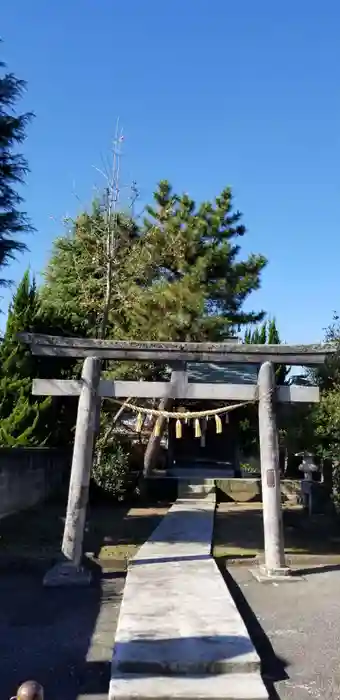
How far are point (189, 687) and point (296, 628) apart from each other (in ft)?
8.23

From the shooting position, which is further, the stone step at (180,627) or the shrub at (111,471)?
the shrub at (111,471)

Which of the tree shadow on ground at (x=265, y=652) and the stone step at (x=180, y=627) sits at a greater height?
the stone step at (x=180, y=627)

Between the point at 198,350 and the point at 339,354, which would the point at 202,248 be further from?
the point at 198,350

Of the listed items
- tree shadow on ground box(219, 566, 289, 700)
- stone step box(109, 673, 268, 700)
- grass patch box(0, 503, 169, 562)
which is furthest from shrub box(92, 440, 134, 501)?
stone step box(109, 673, 268, 700)

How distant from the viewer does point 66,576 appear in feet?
31.2

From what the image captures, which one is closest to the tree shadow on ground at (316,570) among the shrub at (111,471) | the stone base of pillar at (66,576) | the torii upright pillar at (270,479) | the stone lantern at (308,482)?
the torii upright pillar at (270,479)

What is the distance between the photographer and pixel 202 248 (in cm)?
2138

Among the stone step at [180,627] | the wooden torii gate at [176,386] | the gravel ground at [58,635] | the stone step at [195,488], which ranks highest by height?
the wooden torii gate at [176,386]

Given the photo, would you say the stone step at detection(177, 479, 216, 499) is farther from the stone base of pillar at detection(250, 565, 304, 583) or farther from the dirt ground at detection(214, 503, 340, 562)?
the stone base of pillar at detection(250, 565, 304, 583)

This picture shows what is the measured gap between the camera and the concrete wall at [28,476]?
569 inches

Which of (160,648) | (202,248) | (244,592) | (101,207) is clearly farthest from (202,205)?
(160,648)

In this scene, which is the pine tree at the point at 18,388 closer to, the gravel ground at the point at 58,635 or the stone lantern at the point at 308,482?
the stone lantern at the point at 308,482

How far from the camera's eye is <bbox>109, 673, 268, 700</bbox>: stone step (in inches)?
196

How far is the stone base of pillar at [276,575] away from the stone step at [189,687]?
436cm
